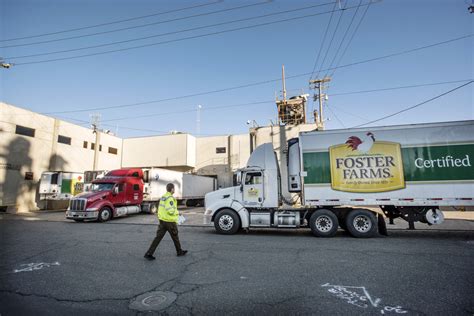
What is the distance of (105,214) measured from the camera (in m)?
14.6

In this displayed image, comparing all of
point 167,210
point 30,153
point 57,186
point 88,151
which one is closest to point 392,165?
point 167,210

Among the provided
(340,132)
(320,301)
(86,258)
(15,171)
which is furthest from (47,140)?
(320,301)

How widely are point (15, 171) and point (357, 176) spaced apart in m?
27.4

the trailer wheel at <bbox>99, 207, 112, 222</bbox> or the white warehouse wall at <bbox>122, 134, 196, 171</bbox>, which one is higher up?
the white warehouse wall at <bbox>122, 134, 196, 171</bbox>

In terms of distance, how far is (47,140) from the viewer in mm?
24141

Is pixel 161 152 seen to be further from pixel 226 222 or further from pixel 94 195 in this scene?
pixel 226 222

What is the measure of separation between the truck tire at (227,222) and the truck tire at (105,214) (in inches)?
333

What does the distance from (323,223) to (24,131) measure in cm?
2715

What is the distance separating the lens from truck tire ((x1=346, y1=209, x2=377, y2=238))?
8781 millimetres

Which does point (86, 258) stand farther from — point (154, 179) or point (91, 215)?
point (154, 179)

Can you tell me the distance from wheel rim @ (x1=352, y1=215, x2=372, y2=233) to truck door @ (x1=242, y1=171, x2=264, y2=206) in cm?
367

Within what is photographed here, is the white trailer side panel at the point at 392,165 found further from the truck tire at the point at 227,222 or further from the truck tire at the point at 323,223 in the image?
the truck tire at the point at 227,222

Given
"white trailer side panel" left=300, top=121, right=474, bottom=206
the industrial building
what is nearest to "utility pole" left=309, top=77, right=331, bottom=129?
the industrial building

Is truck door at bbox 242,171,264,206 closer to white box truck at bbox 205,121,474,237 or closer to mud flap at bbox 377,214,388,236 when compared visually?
white box truck at bbox 205,121,474,237
